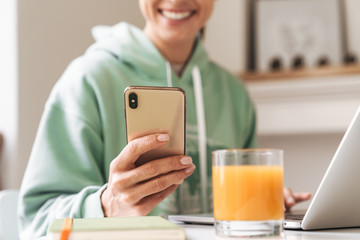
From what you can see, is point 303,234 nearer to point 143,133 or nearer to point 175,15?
point 143,133

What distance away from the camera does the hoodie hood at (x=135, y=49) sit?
1.08m

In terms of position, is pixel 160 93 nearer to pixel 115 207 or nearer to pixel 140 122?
pixel 140 122

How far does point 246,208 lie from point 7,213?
0.60m

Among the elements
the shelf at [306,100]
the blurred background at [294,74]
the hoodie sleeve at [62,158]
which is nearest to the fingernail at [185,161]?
the hoodie sleeve at [62,158]

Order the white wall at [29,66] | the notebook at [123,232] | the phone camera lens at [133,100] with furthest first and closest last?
the white wall at [29,66] → the phone camera lens at [133,100] → the notebook at [123,232]

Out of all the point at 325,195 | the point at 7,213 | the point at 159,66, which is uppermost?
the point at 159,66

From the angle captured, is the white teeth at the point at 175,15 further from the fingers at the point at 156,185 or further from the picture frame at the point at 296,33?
the picture frame at the point at 296,33

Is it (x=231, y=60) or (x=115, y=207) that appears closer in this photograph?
(x=115, y=207)

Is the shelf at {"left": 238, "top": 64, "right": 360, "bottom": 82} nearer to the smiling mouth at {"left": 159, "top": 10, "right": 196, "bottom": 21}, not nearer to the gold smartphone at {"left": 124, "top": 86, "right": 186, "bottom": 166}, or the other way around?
the smiling mouth at {"left": 159, "top": 10, "right": 196, "bottom": 21}

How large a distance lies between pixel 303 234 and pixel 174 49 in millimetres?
654

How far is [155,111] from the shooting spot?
627mm

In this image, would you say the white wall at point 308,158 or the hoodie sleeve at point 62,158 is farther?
the white wall at point 308,158

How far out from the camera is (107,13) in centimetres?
142

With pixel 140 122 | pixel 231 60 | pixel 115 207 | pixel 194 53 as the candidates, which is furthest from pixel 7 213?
pixel 231 60
